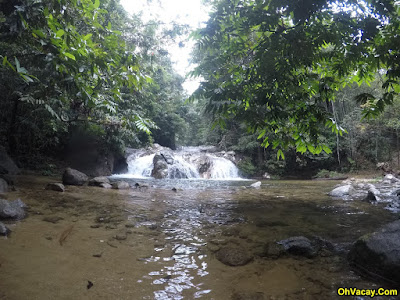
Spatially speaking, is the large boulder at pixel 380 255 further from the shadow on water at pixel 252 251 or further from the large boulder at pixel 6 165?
the large boulder at pixel 6 165

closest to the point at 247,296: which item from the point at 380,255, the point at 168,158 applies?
the point at 380,255

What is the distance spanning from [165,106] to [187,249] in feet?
59.3

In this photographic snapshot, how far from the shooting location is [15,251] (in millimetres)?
2369

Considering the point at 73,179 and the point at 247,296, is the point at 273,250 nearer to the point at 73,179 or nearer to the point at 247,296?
the point at 247,296

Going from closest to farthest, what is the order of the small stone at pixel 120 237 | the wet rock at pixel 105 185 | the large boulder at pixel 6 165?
the small stone at pixel 120 237 → the wet rock at pixel 105 185 → the large boulder at pixel 6 165

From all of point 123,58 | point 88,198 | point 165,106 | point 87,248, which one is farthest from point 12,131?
point 165,106

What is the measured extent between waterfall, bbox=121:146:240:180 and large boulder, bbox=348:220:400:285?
11916mm

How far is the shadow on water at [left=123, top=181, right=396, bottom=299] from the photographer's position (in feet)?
6.61

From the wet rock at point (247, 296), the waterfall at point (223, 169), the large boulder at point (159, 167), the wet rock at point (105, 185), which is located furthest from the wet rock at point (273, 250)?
the waterfall at point (223, 169)

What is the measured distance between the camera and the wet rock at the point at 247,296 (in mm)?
1883

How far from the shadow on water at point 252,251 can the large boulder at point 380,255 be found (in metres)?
0.15

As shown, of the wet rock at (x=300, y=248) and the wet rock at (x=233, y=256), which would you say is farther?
the wet rock at (x=300, y=248)

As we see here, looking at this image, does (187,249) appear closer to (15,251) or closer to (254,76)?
(15,251)

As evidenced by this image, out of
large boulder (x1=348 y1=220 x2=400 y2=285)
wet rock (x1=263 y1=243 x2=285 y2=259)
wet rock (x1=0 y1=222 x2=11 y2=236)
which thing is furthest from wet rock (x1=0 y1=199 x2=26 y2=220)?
large boulder (x1=348 y1=220 x2=400 y2=285)
